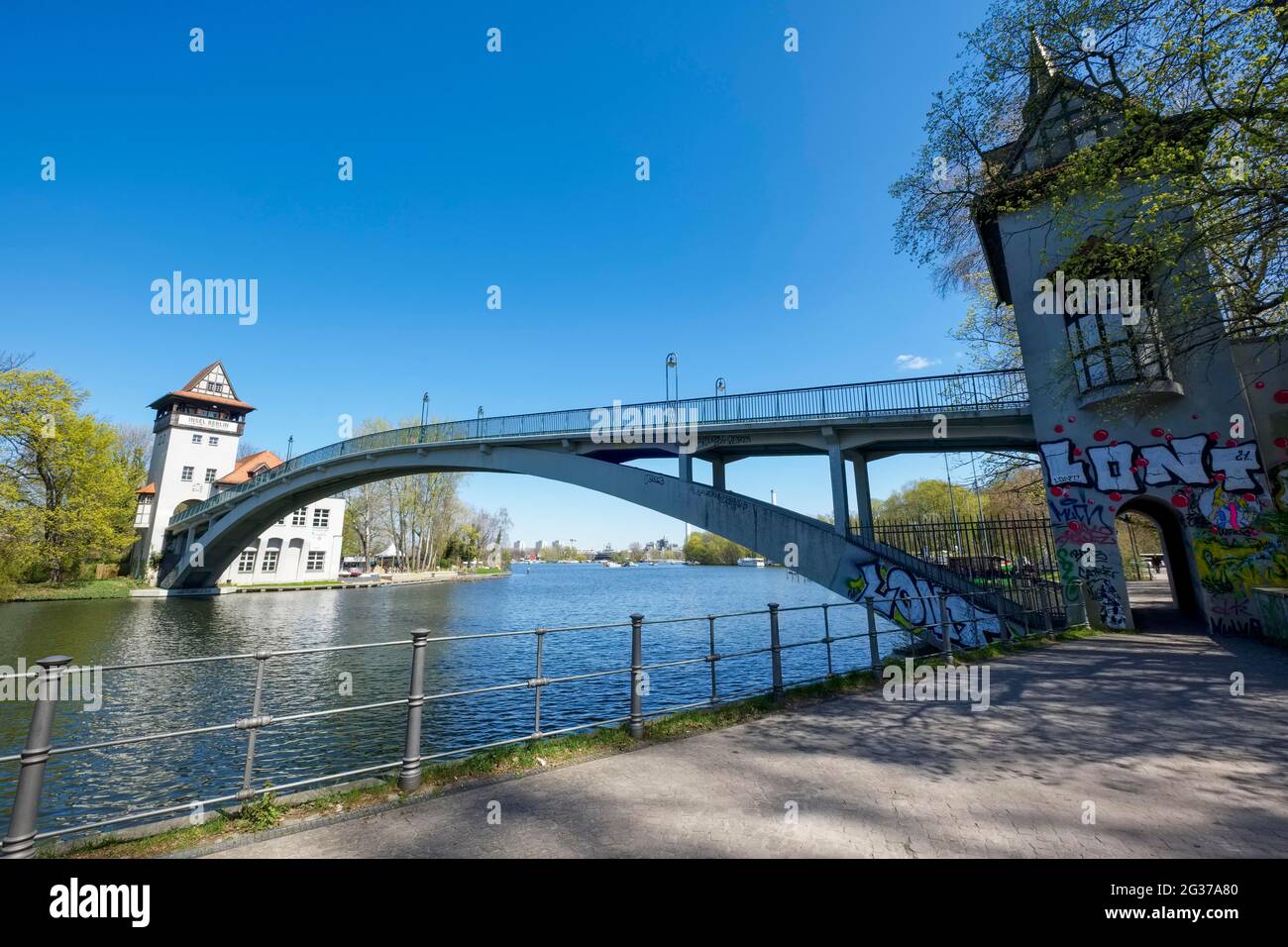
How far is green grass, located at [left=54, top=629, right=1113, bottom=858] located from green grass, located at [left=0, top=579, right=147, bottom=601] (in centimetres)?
4033

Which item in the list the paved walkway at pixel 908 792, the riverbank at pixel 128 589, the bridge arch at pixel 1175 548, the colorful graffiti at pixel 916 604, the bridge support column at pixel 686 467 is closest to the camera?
the paved walkway at pixel 908 792

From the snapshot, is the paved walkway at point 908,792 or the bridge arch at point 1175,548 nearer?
the paved walkway at point 908,792

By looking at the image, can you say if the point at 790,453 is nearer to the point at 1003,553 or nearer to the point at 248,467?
the point at 1003,553

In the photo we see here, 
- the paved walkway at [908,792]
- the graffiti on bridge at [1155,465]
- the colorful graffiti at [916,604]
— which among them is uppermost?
the graffiti on bridge at [1155,465]

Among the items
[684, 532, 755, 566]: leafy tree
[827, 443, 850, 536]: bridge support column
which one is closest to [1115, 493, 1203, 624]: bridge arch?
[827, 443, 850, 536]: bridge support column

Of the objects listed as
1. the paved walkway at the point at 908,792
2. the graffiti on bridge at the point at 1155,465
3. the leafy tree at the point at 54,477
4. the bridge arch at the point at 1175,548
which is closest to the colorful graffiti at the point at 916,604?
the bridge arch at the point at 1175,548

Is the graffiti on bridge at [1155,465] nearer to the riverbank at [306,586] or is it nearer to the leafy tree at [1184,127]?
the leafy tree at [1184,127]

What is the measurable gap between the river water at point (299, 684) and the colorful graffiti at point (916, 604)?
190cm

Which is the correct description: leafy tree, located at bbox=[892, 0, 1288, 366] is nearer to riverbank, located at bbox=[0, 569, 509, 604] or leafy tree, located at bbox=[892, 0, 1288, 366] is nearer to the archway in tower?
the archway in tower

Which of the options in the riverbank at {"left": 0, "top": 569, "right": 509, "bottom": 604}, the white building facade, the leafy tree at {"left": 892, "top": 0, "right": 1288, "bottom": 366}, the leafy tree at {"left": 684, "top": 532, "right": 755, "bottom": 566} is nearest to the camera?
the leafy tree at {"left": 892, "top": 0, "right": 1288, "bottom": 366}

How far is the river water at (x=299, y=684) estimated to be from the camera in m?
7.83

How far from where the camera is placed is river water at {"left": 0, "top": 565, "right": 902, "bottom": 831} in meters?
7.83
